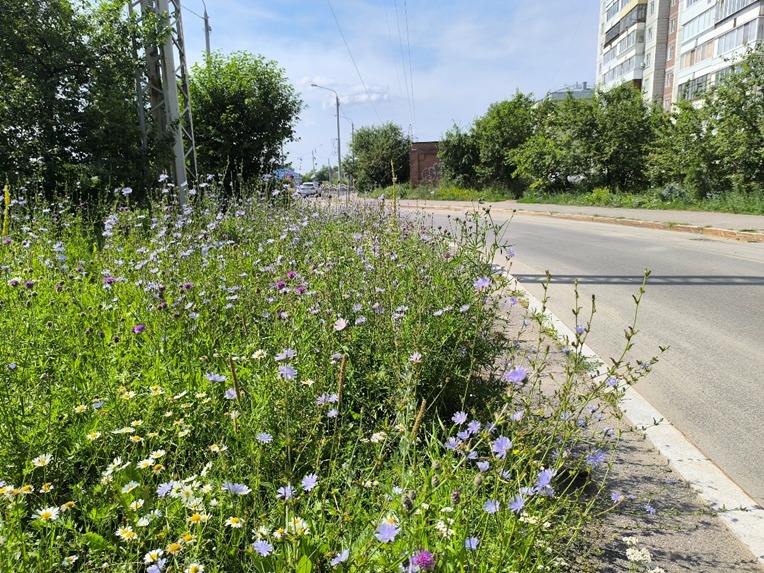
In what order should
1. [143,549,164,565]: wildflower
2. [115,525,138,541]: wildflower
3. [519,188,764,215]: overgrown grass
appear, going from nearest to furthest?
1. [143,549,164,565]: wildflower
2. [115,525,138,541]: wildflower
3. [519,188,764,215]: overgrown grass

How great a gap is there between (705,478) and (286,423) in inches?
88.6

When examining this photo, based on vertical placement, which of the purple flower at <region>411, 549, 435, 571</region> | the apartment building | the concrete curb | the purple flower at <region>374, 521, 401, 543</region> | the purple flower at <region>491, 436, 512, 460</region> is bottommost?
the concrete curb

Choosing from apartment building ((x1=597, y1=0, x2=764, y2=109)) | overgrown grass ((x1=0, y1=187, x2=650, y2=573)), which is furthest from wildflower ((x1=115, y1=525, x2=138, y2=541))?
apartment building ((x1=597, y1=0, x2=764, y2=109))

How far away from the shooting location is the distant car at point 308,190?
27.5 feet

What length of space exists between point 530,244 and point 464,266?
341 inches

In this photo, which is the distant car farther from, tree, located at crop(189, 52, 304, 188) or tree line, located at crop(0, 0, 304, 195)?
tree, located at crop(189, 52, 304, 188)

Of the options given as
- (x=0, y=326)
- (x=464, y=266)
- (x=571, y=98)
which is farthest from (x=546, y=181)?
(x=0, y=326)

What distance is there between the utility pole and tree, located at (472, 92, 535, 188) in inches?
1049

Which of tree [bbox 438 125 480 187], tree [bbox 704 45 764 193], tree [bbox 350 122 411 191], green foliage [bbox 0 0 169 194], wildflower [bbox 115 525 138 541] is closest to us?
wildflower [bbox 115 525 138 541]

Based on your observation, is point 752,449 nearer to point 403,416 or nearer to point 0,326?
point 403,416

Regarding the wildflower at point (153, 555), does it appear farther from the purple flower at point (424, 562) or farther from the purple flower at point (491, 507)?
the purple flower at point (491, 507)

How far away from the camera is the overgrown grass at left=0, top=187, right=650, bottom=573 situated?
5.51 ft

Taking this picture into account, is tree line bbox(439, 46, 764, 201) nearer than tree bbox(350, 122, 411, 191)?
Yes

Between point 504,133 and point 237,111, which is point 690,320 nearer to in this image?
point 237,111
